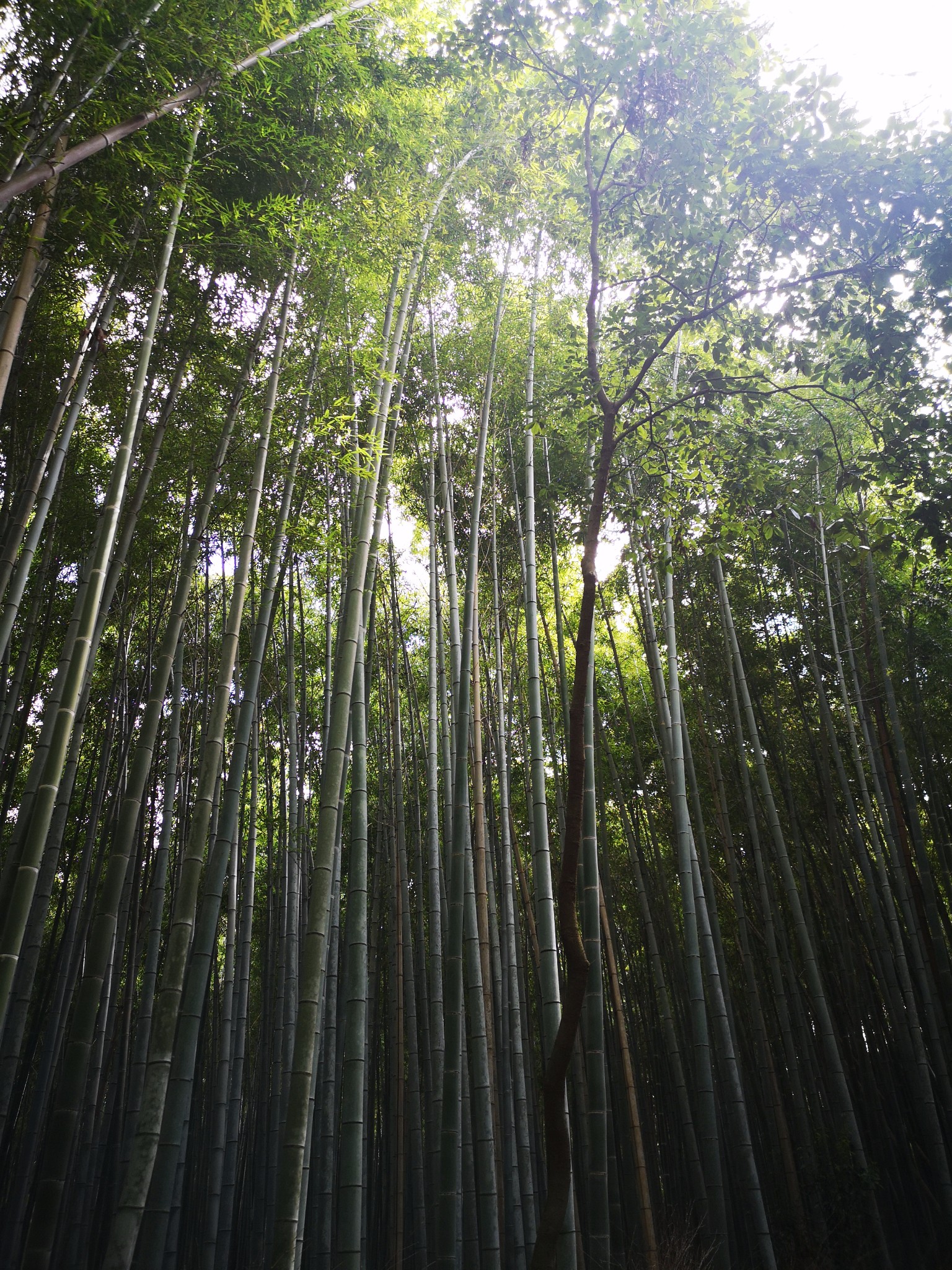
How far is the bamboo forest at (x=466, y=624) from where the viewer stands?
7.68 ft

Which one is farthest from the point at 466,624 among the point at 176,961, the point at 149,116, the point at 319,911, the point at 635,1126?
the point at 635,1126

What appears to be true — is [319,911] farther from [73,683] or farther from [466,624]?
[466,624]

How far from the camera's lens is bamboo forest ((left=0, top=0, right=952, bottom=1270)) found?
92.2 inches

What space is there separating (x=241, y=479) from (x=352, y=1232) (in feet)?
12.8

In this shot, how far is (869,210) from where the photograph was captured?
2.29m

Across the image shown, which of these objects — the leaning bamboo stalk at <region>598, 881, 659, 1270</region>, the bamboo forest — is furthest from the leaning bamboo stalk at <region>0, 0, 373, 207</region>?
the leaning bamboo stalk at <region>598, 881, 659, 1270</region>

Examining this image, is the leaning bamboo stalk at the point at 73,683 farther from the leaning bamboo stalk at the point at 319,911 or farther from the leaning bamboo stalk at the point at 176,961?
the leaning bamboo stalk at the point at 319,911

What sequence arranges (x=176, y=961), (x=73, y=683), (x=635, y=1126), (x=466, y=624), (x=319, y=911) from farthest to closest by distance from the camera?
1. (x=635, y=1126)
2. (x=466, y=624)
3. (x=73, y=683)
4. (x=176, y=961)
5. (x=319, y=911)

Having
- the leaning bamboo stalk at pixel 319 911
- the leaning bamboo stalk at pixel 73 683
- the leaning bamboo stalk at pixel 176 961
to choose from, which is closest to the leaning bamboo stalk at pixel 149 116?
the leaning bamboo stalk at pixel 73 683

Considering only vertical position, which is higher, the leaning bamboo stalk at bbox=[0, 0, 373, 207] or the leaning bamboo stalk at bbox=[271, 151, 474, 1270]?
the leaning bamboo stalk at bbox=[0, 0, 373, 207]

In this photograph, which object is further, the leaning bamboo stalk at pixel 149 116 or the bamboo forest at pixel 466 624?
the bamboo forest at pixel 466 624

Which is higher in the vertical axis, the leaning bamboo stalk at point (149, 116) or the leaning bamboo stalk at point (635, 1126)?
the leaning bamboo stalk at point (149, 116)

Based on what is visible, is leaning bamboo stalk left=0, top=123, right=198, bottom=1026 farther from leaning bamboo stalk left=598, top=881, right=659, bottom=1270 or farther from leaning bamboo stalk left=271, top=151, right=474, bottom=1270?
leaning bamboo stalk left=598, top=881, right=659, bottom=1270

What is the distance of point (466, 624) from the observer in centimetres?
331
